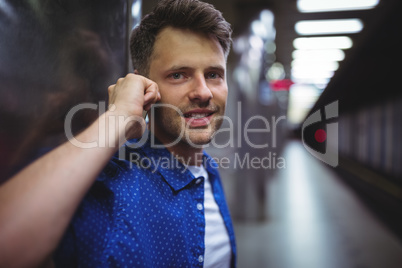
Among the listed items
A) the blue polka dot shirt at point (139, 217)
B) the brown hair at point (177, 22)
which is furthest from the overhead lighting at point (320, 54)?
the blue polka dot shirt at point (139, 217)

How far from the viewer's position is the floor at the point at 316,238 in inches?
121

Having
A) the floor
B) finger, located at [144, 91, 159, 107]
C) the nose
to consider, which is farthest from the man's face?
the floor

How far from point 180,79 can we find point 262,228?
3623 millimetres

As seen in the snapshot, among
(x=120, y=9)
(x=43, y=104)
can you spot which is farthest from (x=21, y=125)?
(x=120, y=9)

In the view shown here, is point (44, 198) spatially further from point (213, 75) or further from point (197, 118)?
point (213, 75)

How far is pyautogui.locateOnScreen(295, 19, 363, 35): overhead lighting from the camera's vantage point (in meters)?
5.25

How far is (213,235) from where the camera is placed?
3.43 ft

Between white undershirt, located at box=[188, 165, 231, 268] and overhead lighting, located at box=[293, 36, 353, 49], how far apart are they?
20.2ft

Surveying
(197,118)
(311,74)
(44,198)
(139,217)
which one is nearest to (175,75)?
(197,118)

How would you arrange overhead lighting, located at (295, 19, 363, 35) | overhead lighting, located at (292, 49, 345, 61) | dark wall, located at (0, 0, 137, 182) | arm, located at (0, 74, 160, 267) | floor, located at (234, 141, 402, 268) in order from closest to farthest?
arm, located at (0, 74, 160, 267), dark wall, located at (0, 0, 137, 182), floor, located at (234, 141, 402, 268), overhead lighting, located at (295, 19, 363, 35), overhead lighting, located at (292, 49, 345, 61)

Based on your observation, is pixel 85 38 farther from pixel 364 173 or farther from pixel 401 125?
pixel 364 173

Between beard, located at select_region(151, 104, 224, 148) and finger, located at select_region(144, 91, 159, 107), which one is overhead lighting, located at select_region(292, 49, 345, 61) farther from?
finger, located at select_region(144, 91, 159, 107)

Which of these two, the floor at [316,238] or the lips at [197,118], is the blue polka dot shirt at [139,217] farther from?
the floor at [316,238]

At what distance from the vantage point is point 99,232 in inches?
28.6
